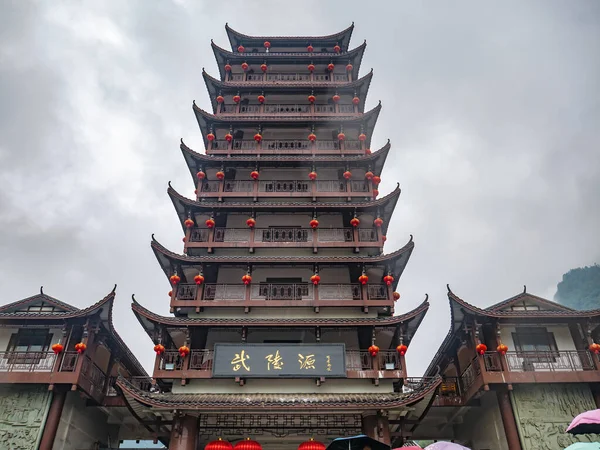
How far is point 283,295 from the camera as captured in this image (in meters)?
18.4

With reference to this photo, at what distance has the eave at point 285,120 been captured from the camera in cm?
2277

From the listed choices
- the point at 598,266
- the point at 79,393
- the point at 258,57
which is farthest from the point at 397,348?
the point at 598,266

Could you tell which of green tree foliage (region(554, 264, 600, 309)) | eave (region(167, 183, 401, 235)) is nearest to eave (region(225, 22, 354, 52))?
eave (region(167, 183, 401, 235))

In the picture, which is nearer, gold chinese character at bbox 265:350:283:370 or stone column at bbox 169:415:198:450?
stone column at bbox 169:415:198:450

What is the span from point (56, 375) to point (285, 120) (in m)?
13.7

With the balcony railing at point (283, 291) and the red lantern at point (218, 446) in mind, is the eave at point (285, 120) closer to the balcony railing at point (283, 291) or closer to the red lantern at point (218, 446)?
the balcony railing at point (283, 291)

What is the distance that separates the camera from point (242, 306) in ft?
58.0

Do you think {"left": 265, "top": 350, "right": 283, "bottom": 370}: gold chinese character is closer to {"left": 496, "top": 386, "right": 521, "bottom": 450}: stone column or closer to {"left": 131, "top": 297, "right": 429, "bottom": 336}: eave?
{"left": 131, "top": 297, "right": 429, "bottom": 336}: eave

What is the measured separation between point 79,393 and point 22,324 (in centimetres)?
307

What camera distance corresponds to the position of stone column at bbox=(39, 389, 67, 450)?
591 inches

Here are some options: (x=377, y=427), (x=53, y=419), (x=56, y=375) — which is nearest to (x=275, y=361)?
(x=377, y=427)

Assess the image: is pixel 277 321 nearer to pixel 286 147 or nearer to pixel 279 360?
pixel 279 360

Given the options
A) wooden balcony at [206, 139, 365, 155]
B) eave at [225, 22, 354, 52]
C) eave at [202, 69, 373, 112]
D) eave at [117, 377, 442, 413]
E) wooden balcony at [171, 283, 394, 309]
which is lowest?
eave at [117, 377, 442, 413]

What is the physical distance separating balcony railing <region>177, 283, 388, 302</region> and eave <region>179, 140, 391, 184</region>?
18.4ft
